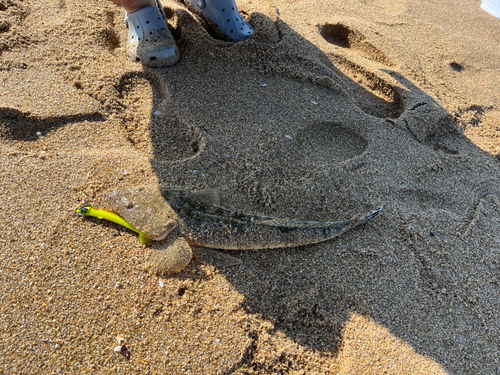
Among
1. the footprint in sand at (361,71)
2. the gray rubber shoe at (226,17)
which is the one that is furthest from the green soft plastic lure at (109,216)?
the footprint in sand at (361,71)

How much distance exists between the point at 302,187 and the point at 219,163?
69cm

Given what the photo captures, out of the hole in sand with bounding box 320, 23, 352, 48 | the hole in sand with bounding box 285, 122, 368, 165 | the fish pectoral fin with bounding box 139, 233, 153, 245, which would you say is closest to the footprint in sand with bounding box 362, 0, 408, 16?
the hole in sand with bounding box 320, 23, 352, 48

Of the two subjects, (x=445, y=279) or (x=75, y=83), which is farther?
(x=75, y=83)

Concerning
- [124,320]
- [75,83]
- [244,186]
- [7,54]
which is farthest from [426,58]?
[7,54]

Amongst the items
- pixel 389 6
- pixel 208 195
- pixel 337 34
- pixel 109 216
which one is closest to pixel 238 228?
pixel 208 195

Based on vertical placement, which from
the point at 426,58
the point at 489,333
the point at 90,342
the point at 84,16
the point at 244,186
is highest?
the point at 426,58

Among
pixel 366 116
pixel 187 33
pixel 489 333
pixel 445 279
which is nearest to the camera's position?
pixel 489 333

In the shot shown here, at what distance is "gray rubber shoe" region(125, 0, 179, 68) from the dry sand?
0.13 meters

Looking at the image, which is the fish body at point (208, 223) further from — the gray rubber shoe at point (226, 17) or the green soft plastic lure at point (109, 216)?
the gray rubber shoe at point (226, 17)

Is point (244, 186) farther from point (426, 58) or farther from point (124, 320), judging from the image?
point (426, 58)

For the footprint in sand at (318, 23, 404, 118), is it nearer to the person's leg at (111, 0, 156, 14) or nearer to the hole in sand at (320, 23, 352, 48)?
the hole in sand at (320, 23, 352, 48)

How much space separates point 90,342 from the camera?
70.8 inches

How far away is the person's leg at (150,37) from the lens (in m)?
3.04

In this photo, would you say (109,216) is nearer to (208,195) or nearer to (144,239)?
(144,239)
